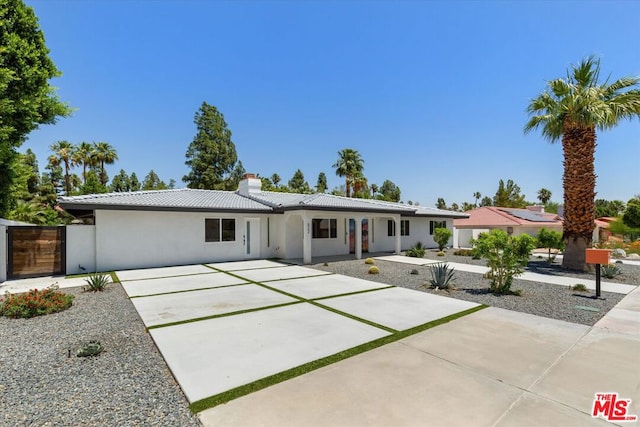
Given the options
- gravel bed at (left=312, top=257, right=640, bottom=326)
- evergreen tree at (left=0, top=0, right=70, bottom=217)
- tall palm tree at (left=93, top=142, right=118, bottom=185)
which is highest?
tall palm tree at (left=93, top=142, right=118, bottom=185)

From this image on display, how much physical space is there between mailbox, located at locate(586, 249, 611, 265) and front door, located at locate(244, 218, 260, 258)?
48.0 ft

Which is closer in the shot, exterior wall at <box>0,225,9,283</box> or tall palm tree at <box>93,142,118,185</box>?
exterior wall at <box>0,225,9,283</box>

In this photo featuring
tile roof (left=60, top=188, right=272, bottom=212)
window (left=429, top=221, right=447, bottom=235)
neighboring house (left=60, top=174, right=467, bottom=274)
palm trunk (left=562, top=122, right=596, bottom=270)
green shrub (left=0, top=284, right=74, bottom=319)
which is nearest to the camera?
green shrub (left=0, top=284, right=74, bottom=319)

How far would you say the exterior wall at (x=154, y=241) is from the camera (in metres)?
13.6

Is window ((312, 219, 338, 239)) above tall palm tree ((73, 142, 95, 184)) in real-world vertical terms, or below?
below

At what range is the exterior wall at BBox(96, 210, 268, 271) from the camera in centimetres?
1359

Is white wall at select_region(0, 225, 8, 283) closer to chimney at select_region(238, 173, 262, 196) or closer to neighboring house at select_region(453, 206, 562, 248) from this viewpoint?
chimney at select_region(238, 173, 262, 196)

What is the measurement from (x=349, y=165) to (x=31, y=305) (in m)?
36.4

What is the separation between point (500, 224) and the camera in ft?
98.2

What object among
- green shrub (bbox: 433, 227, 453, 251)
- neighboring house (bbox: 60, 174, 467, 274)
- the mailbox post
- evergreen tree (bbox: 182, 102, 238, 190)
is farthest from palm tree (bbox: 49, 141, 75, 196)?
the mailbox post

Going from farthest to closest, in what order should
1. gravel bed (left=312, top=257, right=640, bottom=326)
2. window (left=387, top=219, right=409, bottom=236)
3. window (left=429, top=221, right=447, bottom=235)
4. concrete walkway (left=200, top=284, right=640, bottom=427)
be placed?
window (left=429, top=221, right=447, bottom=235) → window (left=387, top=219, right=409, bottom=236) → gravel bed (left=312, top=257, right=640, bottom=326) → concrete walkway (left=200, top=284, right=640, bottom=427)

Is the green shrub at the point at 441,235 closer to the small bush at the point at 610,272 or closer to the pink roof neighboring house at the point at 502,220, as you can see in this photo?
the pink roof neighboring house at the point at 502,220

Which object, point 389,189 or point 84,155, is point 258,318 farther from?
point 389,189

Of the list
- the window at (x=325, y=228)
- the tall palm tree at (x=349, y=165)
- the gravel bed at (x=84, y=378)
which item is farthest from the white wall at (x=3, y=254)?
the tall palm tree at (x=349, y=165)
